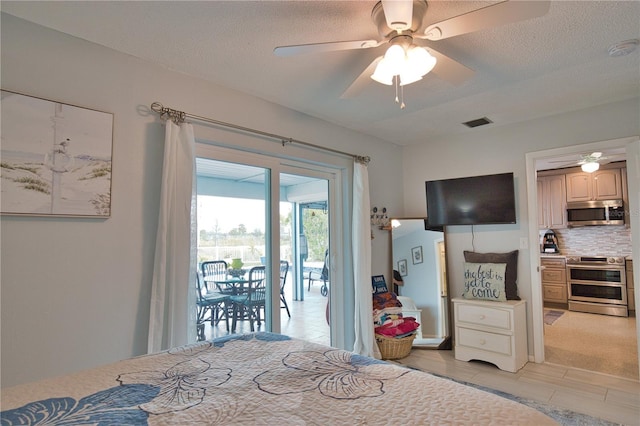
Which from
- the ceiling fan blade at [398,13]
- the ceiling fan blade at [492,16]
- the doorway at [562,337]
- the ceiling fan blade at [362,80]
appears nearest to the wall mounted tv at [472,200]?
the doorway at [562,337]

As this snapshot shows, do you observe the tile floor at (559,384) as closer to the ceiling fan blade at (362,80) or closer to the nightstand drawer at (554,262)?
the ceiling fan blade at (362,80)

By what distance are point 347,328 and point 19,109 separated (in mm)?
3160

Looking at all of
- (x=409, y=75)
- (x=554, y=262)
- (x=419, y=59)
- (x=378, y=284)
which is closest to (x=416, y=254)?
(x=378, y=284)

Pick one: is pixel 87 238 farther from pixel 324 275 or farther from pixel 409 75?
pixel 324 275

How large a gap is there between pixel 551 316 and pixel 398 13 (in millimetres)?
5562

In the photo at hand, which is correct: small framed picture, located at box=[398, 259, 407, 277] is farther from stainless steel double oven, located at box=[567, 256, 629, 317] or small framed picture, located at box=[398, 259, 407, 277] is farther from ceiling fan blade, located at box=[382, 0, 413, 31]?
stainless steel double oven, located at box=[567, 256, 629, 317]

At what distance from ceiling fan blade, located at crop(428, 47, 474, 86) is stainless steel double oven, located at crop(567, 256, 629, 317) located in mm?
5049

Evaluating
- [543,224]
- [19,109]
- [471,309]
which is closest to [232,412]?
[19,109]

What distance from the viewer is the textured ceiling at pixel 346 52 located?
179 cm

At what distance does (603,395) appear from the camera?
2.72 m

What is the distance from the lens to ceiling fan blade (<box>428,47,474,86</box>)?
5.92 feet

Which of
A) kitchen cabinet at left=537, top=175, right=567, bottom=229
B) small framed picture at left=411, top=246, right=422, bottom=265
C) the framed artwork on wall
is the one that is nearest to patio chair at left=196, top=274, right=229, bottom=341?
the framed artwork on wall

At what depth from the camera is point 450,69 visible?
1908 millimetres

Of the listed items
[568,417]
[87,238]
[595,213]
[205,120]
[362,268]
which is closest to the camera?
[87,238]
